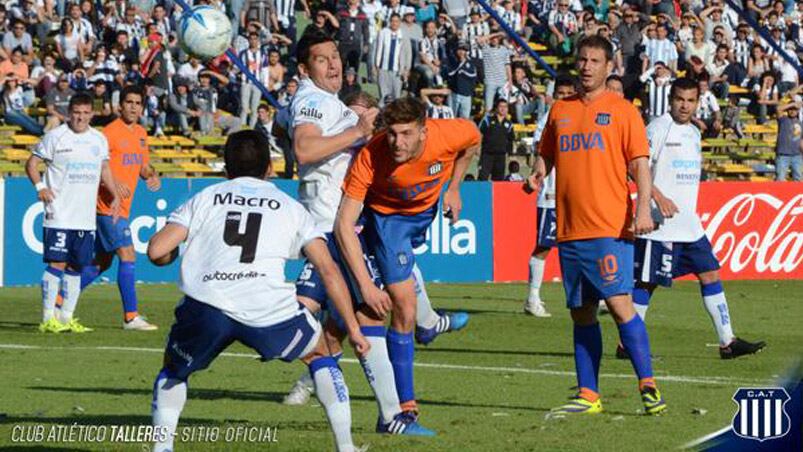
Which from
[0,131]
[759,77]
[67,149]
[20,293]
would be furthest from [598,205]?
[759,77]

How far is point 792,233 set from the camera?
26.3 m

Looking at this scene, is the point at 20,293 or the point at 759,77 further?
the point at 759,77

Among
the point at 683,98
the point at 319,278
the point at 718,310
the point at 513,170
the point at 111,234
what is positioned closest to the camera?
the point at 319,278

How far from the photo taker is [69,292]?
17031 millimetres

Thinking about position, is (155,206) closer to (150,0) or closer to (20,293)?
(20,293)

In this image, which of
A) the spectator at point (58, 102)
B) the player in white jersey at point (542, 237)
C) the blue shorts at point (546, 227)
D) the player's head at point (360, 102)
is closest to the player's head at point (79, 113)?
the player in white jersey at point (542, 237)

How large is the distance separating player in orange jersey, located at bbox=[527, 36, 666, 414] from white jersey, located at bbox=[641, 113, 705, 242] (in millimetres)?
3864

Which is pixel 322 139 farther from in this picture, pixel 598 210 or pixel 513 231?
pixel 513 231

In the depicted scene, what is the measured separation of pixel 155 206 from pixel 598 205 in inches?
551

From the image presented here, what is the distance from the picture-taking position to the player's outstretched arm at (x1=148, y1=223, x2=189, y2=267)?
7961 mm

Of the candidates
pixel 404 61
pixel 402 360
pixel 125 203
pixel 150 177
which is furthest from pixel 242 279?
pixel 404 61

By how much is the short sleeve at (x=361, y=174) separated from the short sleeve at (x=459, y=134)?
1.69ft

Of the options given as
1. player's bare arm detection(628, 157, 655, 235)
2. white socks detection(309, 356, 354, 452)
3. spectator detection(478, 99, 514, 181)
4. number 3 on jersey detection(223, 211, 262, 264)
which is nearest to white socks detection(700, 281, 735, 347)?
player's bare arm detection(628, 157, 655, 235)

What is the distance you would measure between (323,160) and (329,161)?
152 mm
